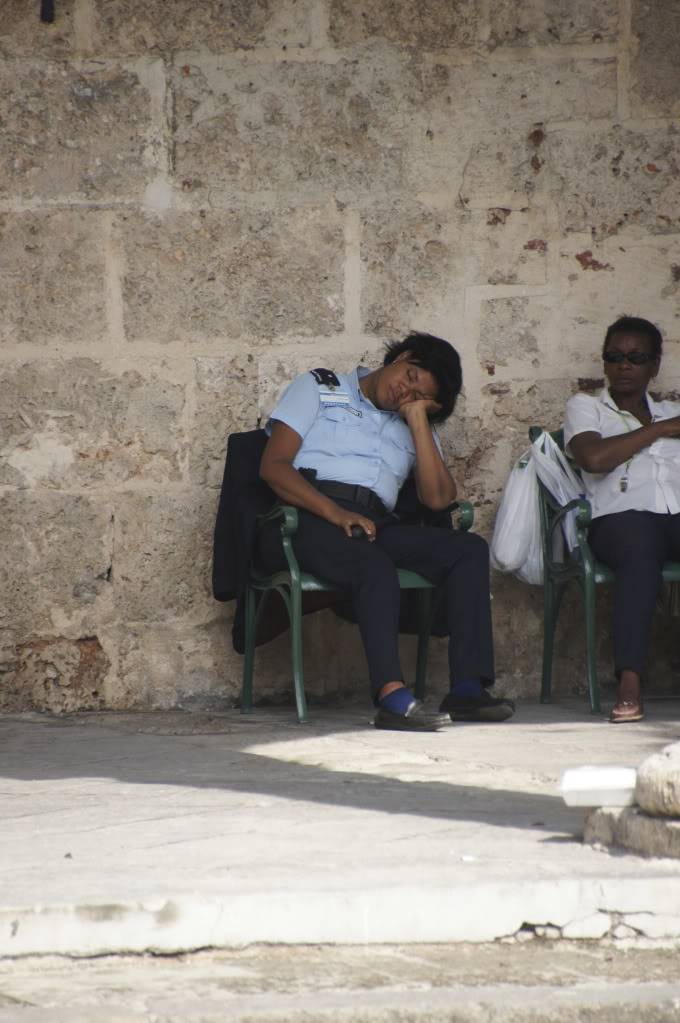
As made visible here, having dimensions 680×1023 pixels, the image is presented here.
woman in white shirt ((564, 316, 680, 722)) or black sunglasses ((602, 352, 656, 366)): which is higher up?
black sunglasses ((602, 352, 656, 366))

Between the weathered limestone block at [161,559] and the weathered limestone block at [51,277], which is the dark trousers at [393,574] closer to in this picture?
the weathered limestone block at [161,559]

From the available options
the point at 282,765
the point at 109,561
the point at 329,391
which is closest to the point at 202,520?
the point at 109,561

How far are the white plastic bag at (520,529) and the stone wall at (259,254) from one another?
0.26 metres

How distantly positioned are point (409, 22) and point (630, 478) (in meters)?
1.84

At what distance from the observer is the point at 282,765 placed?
3641mm

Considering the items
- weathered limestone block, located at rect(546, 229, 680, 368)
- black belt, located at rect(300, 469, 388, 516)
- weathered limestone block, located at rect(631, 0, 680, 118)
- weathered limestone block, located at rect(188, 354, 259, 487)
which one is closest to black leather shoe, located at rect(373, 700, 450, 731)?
black belt, located at rect(300, 469, 388, 516)

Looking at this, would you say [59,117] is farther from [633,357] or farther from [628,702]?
[628,702]

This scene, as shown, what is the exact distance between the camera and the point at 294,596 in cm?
451

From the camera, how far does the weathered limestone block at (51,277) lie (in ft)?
17.2

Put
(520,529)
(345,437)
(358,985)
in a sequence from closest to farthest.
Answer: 1. (358,985)
2. (345,437)
3. (520,529)

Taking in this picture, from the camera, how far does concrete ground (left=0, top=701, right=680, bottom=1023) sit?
6.10 feet

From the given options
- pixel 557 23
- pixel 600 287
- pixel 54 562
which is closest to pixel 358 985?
pixel 54 562

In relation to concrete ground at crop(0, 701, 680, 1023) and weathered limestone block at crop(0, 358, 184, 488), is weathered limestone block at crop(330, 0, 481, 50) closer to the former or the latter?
weathered limestone block at crop(0, 358, 184, 488)

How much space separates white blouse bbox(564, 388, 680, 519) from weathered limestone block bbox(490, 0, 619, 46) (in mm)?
1338
